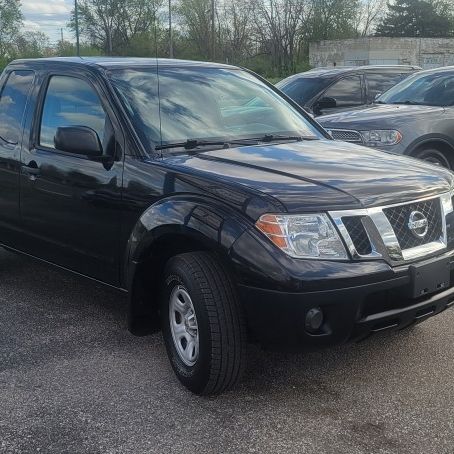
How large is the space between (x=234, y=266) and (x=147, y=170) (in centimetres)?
92

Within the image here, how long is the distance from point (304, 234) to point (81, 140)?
1.58 metres

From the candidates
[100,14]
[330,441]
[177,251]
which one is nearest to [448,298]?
[330,441]

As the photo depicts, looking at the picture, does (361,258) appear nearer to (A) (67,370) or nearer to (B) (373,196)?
(B) (373,196)

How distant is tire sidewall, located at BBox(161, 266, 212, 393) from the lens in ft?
10.6

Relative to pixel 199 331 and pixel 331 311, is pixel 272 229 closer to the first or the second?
pixel 331 311

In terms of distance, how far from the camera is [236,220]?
3125 mm

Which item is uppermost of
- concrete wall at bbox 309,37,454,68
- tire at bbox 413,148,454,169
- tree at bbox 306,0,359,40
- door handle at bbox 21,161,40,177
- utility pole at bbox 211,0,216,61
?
tree at bbox 306,0,359,40

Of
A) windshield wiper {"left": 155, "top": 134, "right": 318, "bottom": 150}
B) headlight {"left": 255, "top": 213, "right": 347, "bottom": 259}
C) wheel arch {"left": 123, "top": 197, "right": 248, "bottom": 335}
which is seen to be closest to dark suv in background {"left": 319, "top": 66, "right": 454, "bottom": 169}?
windshield wiper {"left": 155, "top": 134, "right": 318, "bottom": 150}

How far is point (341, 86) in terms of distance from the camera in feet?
32.3

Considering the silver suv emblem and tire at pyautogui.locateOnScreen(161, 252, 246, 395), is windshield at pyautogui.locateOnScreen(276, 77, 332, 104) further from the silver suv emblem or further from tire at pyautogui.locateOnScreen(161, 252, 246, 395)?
tire at pyautogui.locateOnScreen(161, 252, 246, 395)

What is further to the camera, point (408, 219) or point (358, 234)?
point (408, 219)

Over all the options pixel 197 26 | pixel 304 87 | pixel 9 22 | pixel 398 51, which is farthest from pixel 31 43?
pixel 304 87

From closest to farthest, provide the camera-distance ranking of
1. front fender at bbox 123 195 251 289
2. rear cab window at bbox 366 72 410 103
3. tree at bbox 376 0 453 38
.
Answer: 1. front fender at bbox 123 195 251 289
2. rear cab window at bbox 366 72 410 103
3. tree at bbox 376 0 453 38

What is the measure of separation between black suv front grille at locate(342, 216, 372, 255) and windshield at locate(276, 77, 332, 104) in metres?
6.81
